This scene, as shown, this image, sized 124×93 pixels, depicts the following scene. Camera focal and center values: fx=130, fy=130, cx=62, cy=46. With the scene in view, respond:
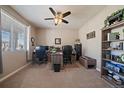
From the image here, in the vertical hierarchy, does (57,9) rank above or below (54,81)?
above

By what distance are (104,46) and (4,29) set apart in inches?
132

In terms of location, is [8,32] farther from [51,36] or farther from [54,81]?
[51,36]

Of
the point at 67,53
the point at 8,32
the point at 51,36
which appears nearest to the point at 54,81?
the point at 8,32

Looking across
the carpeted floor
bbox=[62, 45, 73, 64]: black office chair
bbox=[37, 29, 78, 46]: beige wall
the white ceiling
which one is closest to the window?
the white ceiling

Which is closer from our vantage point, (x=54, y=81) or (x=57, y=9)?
(x=54, y=81)

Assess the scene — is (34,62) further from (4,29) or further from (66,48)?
(4,29)

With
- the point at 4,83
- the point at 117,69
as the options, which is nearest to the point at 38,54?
the point at 4,83

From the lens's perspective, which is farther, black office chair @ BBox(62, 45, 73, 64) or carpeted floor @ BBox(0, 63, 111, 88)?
black office chair @ BBox(62, 45, 73, 64)

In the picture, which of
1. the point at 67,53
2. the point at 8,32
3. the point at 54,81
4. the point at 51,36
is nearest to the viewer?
the point at 54,81

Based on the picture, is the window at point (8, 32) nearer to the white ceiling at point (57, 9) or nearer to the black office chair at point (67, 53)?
the white ceiling at point (57, 9)

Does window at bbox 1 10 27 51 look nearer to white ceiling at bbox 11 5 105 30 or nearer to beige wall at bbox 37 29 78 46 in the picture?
white ceiling at bbox 11 5 105 30

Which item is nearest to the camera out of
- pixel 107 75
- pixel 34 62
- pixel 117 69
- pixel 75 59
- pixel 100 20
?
pixel 117 69

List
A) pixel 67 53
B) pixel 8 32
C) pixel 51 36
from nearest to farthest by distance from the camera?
pixel 8 32, pixel 67 53, pixel 51 36

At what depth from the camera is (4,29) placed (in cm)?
440
